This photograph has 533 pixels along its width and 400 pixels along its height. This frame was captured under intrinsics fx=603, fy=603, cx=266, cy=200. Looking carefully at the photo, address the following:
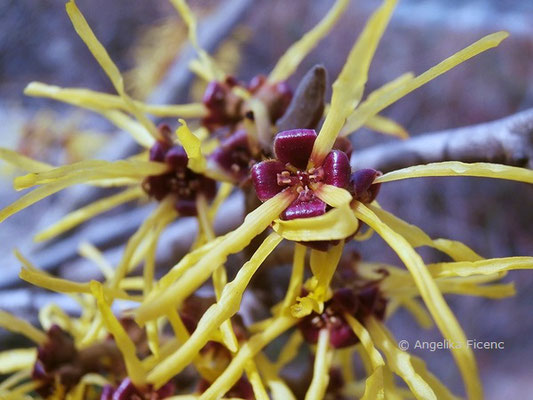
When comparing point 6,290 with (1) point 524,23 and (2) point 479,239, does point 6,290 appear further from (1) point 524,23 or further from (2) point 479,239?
(1) point 524,23

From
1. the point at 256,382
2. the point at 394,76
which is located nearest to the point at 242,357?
the point at 256,382

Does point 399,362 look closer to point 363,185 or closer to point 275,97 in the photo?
point 363,185

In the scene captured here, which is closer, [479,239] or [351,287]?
[351,287]

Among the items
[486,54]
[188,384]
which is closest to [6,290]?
[188,384]

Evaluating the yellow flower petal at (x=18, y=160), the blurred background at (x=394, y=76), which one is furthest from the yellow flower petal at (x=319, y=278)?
the blurred background at (x=394, y=76)

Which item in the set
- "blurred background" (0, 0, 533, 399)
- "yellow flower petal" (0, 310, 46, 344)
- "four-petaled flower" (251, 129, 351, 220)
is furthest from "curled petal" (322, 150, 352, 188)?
"blurred background" (0, 0, 533, 399)

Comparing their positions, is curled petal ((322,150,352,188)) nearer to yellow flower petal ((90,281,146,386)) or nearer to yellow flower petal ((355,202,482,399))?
yellow flower petal ((355,202,482,399))

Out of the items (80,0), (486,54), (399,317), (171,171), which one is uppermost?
(80,0)
